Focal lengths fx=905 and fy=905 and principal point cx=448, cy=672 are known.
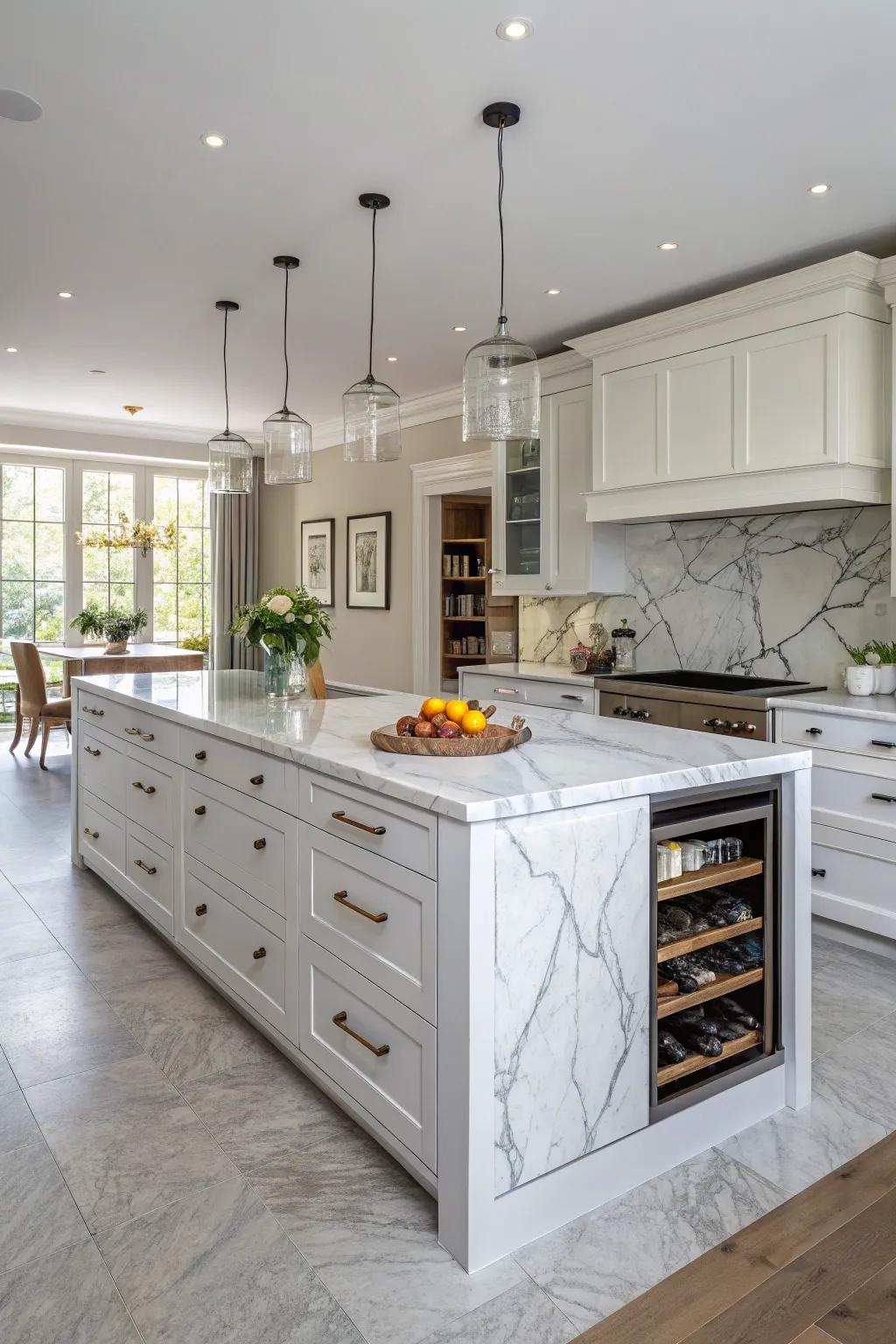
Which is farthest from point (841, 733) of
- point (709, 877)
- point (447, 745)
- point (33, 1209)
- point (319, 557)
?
point (319, 557)

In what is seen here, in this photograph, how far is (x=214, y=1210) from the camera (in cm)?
186

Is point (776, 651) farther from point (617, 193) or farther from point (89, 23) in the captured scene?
point (89, 23)

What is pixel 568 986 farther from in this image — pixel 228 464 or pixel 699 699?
pixel 228 464

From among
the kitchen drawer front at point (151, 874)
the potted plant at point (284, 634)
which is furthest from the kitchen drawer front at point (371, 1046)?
the potted plant at point (284, 634)

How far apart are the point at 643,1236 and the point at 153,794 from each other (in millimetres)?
2184

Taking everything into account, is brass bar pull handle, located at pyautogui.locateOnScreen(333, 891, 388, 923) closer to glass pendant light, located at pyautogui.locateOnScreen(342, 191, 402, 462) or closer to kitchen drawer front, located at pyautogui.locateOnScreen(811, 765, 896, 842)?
glass pendant light, located at pyautogui.locateOnScreen(342, 191, 402, 462)

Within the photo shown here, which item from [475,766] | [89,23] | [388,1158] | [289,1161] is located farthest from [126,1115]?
[89,23]

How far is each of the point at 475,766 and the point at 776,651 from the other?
8.72 ft

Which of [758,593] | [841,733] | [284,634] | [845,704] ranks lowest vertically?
[841,733]

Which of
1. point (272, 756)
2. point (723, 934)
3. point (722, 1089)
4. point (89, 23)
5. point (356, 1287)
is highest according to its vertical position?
point (89, 23)

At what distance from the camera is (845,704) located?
339 centimetres

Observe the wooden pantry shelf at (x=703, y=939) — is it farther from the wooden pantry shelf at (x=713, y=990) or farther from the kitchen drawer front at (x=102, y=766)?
the kitchen drawer front at (x=102, y=766)

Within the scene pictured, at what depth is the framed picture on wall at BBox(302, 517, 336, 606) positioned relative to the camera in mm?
7520

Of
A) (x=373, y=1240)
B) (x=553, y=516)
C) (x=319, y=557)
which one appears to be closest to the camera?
(x=373, y=1240)
